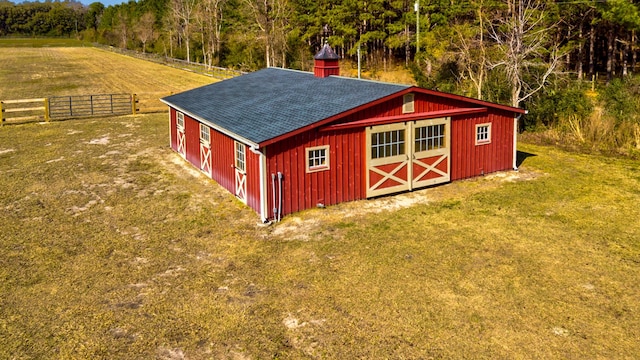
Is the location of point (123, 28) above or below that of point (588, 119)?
above

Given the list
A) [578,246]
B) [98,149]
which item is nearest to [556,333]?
[578,246]

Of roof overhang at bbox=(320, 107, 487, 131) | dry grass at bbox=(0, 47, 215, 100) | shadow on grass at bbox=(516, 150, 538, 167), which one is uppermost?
dry grass at bbox=(0, 47, 215, 100)

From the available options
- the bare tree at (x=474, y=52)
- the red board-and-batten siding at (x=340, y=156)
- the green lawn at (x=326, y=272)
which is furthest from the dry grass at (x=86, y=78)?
the green lawn at (x=326, y=272)

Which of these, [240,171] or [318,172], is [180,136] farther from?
[318,172]

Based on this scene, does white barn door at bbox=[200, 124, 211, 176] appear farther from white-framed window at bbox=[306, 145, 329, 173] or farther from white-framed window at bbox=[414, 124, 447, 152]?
white-framed window at bbox=[414, 124, 447, 152]

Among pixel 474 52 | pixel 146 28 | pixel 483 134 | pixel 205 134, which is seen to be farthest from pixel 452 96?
pixel 146 28

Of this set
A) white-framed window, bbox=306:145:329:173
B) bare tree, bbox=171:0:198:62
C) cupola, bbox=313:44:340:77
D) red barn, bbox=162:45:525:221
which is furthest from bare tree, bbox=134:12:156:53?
white-framed window, bbox=306:145:329:173

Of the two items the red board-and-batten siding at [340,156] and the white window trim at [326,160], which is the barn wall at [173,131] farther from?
the white window trim at [326,160]
